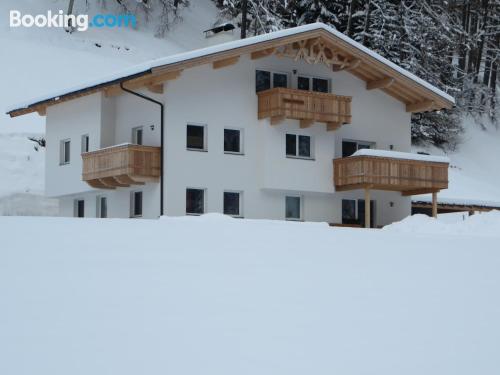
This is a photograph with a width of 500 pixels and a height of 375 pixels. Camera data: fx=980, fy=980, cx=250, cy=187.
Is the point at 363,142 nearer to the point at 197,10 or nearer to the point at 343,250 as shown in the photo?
the point at 343,250

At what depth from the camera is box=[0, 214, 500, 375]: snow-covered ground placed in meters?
10.2

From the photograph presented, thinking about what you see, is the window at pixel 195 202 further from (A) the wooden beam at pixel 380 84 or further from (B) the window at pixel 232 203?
(A) the wooden beam at pixel 380 84

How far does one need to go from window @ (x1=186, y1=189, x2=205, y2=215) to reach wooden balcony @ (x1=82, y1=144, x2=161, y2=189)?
1297 millimetres

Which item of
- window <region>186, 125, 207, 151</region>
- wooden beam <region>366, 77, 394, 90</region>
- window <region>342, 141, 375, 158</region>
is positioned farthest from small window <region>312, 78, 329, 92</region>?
window <region>186, 125, 207, 151</region>

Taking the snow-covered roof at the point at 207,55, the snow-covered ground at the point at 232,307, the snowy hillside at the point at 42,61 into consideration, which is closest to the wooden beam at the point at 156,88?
the snow-covered roof at the point at 207,55

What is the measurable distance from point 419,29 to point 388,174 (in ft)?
78.9

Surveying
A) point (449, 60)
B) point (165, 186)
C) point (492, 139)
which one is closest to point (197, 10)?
point (449, 60)

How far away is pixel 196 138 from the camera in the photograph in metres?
34.1

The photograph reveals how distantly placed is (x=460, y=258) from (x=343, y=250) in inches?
84.2

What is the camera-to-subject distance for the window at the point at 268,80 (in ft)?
117

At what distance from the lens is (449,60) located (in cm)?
6569

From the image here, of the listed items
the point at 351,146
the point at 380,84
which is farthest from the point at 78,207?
the point at 380,84

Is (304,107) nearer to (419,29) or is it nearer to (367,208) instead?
(367,208)

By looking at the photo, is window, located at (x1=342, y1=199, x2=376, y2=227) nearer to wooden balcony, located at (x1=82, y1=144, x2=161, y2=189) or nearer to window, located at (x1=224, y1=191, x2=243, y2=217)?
window, located at (x1=224, y1=191, x2=243, y2=217)
